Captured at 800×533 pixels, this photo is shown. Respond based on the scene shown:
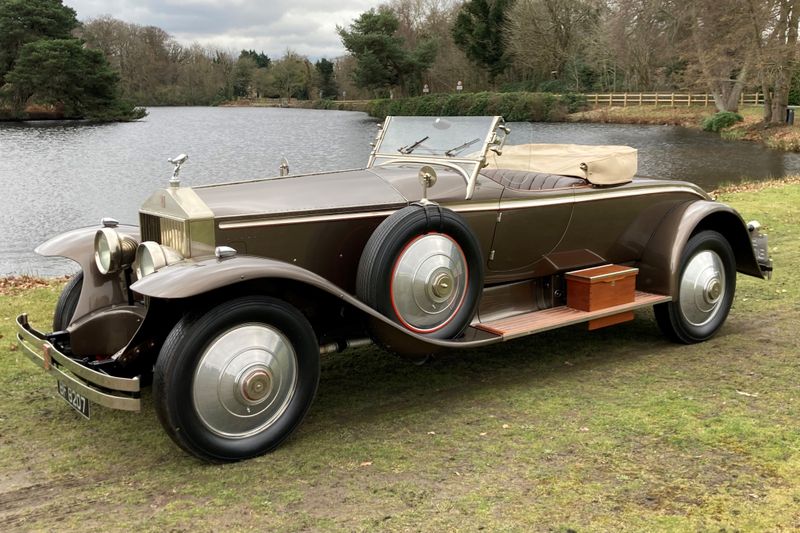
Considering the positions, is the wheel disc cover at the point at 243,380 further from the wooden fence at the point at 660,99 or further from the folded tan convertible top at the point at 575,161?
the wooden fence at the point at 660,99

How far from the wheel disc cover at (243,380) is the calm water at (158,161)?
6283 mm

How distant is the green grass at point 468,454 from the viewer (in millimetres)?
3133

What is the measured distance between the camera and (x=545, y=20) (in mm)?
60031

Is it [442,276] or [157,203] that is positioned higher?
[157,203]

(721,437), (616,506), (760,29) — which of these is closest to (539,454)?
(616,506)

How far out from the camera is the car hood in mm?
4168

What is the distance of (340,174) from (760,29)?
32785mm

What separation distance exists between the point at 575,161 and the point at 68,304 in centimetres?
397

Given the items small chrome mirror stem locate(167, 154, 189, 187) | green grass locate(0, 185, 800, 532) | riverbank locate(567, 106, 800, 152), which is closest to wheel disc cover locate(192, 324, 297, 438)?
green grass locate(0, 185, 800, 532)

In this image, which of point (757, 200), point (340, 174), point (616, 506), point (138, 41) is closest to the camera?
point (616, 506)

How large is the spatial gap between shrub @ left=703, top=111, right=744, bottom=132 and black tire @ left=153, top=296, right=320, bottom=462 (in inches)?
1541

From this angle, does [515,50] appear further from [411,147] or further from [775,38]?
[411,147]

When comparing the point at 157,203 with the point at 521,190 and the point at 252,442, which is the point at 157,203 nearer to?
the point at 252,442

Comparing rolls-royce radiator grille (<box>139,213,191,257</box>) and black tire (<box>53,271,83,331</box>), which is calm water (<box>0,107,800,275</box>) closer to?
rolls-royce radiator grille (<box>139,213,191,257</box>)
